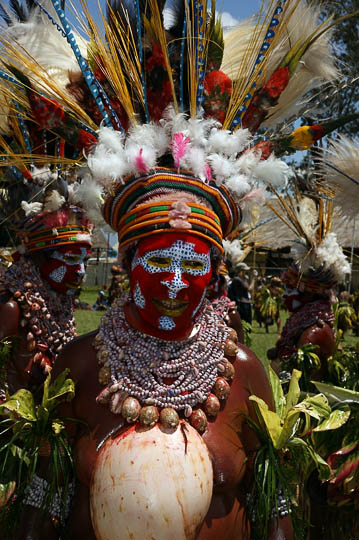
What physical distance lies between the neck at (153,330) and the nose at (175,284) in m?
0.18

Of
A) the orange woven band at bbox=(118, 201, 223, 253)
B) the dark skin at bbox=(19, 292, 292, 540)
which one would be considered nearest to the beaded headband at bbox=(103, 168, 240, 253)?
the orange woven band at bbox=(118, 201, 223, 253)

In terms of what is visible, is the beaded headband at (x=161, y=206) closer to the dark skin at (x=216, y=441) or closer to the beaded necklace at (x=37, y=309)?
the dark skin at (x=216, y=441)

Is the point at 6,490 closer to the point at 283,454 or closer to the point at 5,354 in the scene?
the point at 283,454

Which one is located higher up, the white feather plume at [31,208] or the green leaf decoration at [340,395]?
the white feather plume at [31,208]

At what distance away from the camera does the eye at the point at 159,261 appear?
2.01 meters

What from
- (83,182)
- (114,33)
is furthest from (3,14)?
(83,182)

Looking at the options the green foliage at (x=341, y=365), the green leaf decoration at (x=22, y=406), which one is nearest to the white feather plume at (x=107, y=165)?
the green leaf decoration at (x=22, y=406)

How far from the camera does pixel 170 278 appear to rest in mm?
2000

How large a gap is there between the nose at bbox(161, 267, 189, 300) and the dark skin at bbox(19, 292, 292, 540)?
0.75 feet

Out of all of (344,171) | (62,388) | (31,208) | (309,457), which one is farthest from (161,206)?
(31,208)

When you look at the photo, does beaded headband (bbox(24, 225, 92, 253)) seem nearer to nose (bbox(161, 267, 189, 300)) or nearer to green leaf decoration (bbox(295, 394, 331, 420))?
nose (bbox(161, 267, 189, 300))

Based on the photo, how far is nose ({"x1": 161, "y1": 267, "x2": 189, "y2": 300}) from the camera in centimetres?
199

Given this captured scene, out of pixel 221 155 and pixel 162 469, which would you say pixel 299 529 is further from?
pixel 221 155

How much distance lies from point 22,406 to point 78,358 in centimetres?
28
